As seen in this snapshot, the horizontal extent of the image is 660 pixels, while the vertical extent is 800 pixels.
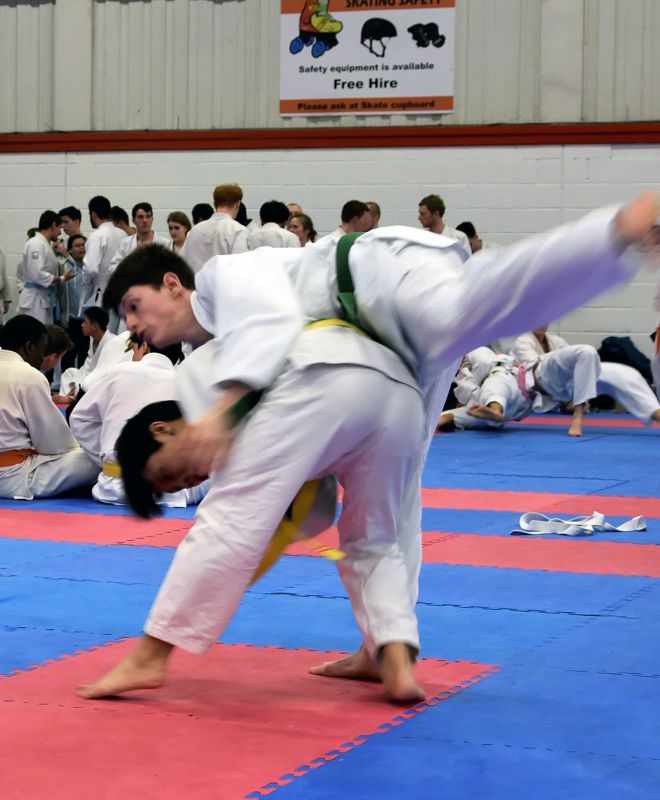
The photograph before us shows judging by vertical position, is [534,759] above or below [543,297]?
below

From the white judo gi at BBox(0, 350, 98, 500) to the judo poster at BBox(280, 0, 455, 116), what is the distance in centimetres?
751

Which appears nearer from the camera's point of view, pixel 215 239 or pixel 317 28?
pixel 215 239

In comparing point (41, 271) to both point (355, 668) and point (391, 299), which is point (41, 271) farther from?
point (391, 299)

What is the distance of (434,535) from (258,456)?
2.82 meters

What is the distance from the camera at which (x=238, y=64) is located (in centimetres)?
1379

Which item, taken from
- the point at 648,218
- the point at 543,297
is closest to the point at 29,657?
the point at 543,297

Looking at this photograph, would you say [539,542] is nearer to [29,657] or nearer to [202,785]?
[29,657]

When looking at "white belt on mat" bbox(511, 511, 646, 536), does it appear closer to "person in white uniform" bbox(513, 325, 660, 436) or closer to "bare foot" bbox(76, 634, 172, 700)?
"bare foot" bbox(76, 634, 172, 700)

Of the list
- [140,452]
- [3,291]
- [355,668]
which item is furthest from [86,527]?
[3,291]

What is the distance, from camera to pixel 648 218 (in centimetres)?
237

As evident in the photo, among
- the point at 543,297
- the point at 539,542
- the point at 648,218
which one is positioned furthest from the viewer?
the point at 539,542

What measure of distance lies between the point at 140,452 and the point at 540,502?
156 inches

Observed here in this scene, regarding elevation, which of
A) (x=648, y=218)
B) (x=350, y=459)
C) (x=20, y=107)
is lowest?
(x=350, y=459)

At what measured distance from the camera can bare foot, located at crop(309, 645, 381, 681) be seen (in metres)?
3.29
